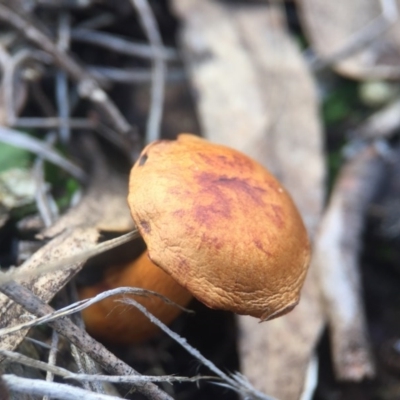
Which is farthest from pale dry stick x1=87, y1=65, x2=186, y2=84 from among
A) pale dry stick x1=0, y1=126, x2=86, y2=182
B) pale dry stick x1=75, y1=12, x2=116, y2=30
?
pale dry stick x1=0, y1=126, x2=86, y2=182

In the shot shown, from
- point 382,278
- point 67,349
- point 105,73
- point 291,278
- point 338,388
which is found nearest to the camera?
point 291,278

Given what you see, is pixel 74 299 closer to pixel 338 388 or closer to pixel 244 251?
pixel 244 251

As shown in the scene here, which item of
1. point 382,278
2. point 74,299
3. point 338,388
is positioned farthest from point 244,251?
point 382,278

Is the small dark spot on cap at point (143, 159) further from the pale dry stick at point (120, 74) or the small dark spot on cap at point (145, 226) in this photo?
the pale dry stick at point (120, 74)

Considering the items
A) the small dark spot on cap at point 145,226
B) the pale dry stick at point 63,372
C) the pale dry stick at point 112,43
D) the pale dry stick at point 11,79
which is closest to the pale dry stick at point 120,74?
the pale dry stick at point 112,43

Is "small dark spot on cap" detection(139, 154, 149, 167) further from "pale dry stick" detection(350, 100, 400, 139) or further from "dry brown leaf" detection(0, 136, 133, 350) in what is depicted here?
"pale dry stick" detection(350, 100, 400, 139)

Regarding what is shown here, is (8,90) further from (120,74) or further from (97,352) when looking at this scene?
(97,352)

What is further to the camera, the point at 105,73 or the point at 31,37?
the point at 105,73
